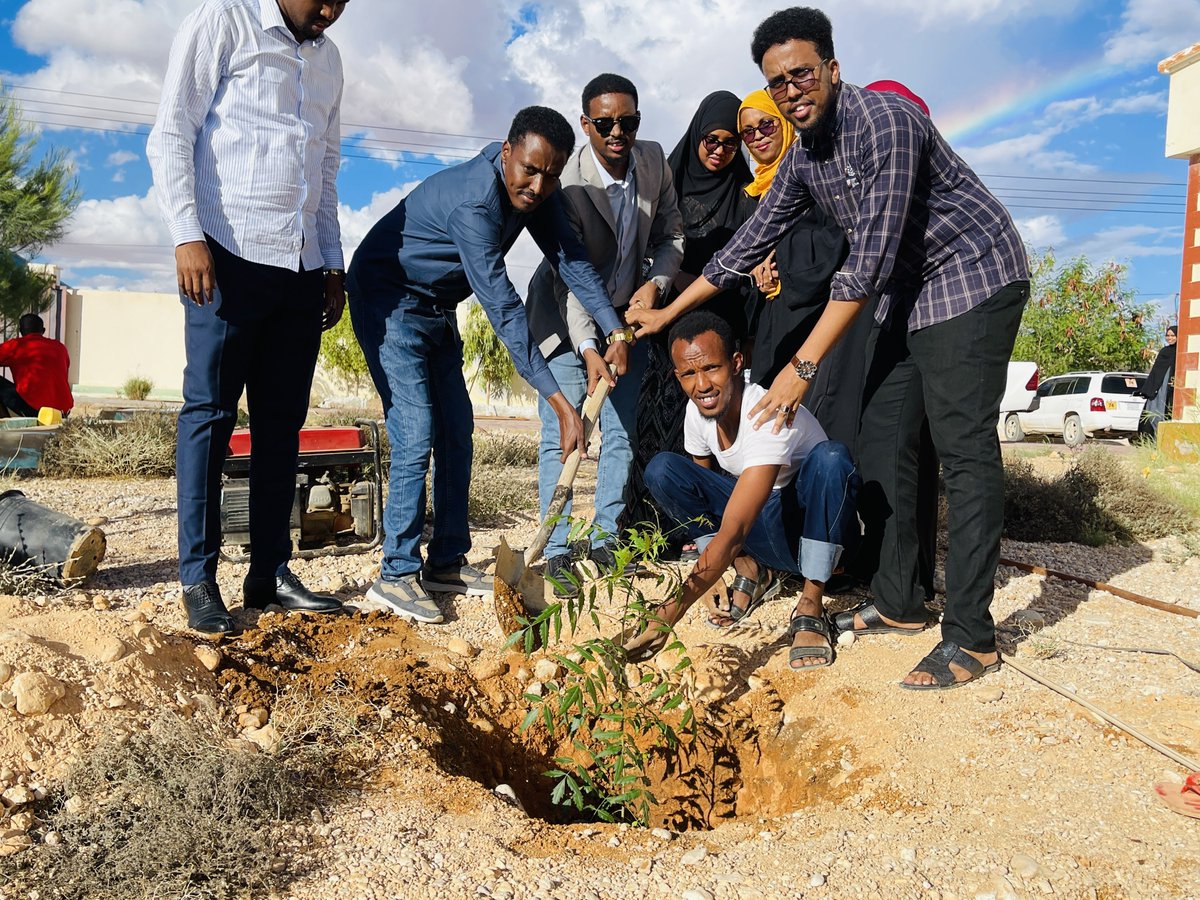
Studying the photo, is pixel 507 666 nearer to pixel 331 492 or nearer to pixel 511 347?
pixel 511 347

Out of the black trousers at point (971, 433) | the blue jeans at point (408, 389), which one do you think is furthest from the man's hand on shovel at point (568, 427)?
the black trousers at point (971, 433)

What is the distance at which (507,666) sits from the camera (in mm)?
3098

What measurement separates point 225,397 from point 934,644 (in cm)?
248

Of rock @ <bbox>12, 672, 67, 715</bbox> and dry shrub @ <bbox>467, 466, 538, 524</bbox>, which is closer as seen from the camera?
rock @ <bbox>12, 672, 67, 715</bbox>

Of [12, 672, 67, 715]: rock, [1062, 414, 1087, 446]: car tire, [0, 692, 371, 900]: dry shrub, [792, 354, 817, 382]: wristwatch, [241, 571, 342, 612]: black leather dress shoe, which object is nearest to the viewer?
[0, 692, 371, 900]: dry shrub

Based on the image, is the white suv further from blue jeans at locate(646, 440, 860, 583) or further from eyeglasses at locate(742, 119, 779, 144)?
blue jeans at locate(646, 440, 860, 583)

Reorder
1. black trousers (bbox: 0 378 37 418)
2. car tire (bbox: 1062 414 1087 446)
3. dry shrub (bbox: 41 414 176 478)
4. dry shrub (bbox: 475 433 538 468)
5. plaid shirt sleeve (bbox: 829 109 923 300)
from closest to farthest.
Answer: plaid shirt sleeve (bbox: 829 109 923 300) → dry shrub (bbox: 41 414 176 478) → dry shrub (bbox: 475 433 538 468) → black trousers (bbox: 0 378 37 418) → car tire (bbox: 1062 414 1087 446)

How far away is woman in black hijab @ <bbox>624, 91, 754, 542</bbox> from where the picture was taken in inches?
159

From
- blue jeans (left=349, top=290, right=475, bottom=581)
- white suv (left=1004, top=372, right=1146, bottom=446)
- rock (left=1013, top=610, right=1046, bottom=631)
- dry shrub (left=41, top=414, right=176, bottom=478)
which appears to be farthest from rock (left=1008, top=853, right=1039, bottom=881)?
white suv (left=1004, top=372, right=1146, bottom=446)

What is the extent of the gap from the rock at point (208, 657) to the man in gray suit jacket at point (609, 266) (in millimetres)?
1346

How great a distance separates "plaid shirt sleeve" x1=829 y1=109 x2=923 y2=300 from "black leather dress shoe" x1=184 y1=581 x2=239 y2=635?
2162 mm

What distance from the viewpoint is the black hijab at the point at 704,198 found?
13.6ft

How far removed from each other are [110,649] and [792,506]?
7.10ft

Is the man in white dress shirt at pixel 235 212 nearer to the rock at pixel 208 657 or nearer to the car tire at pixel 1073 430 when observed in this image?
the rock at pixel 208 657
